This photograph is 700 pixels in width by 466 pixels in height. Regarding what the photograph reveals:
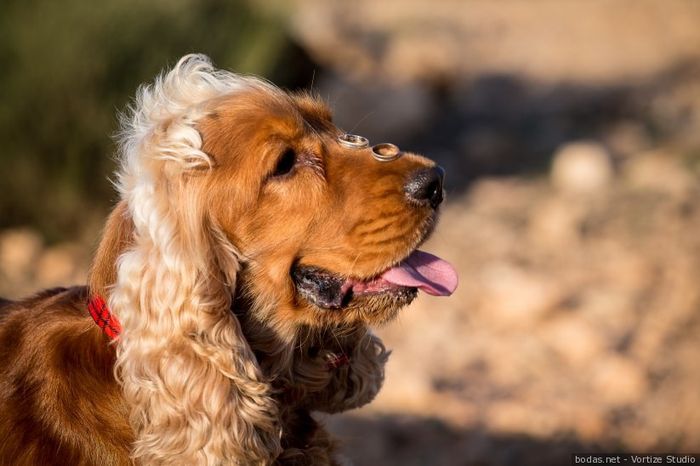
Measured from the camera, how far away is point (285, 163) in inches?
120

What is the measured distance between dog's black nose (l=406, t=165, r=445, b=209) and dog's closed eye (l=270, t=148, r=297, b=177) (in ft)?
1.33

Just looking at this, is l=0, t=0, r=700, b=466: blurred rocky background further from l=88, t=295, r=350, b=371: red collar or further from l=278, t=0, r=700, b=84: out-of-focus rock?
l=88, t=295, r=350, b=371: red collar

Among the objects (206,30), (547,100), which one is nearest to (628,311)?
(206,30)

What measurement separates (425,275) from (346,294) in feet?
1.01

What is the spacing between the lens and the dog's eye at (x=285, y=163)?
3023mm

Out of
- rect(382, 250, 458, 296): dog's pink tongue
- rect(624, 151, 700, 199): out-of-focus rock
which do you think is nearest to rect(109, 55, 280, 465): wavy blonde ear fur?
rect(382, 250, 458, 296): dog's pink tongue

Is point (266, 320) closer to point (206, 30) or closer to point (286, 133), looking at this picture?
point (286, 133)

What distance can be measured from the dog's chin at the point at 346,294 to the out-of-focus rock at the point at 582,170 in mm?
5118

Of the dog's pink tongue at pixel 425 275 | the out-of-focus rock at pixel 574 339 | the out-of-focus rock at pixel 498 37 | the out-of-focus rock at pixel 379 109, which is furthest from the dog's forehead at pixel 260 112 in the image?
the out-of-focus rock at pixel 498 37

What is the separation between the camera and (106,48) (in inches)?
310

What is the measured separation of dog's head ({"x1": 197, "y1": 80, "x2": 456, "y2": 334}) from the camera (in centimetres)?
297

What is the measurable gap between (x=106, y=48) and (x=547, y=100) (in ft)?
18.5

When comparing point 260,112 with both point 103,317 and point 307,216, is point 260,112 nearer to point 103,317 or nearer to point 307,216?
point 307,216

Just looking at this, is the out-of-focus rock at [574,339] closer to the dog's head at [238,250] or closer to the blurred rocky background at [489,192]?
the blurred rocky background at [489,192]
